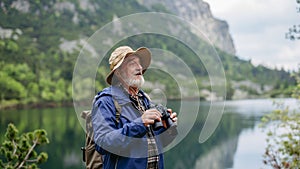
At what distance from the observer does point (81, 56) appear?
2.30m

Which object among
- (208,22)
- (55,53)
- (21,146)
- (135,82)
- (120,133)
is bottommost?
(21,146)

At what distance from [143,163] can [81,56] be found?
71 cm

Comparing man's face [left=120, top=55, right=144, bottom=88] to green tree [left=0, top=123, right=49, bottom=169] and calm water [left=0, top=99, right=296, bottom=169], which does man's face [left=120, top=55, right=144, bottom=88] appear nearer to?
green tree [left=0, top=123, right=49, bottom=169]

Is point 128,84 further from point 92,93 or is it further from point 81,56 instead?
point 92,93

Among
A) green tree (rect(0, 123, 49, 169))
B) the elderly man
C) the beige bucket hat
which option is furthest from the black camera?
green tree (rect(0, 123, 49, 169))

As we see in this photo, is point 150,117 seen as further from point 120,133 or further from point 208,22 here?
point 208,22

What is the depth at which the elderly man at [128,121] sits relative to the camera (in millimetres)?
1849

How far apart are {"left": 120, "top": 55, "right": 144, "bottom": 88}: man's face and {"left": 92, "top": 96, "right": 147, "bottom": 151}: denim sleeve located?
18cm

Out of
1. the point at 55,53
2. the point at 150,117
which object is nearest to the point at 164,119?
the point at 150,117

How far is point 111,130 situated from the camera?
1.86 m

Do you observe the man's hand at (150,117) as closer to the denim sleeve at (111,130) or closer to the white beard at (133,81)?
the denim sleeve at (111,130)

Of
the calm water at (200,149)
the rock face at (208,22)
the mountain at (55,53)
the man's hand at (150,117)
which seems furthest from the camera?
the rock face at (208,22)

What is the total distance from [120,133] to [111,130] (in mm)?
48

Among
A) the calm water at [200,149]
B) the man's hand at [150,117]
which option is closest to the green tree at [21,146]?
the man's hand at [150,117]
